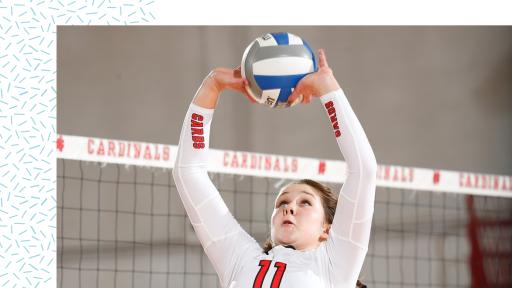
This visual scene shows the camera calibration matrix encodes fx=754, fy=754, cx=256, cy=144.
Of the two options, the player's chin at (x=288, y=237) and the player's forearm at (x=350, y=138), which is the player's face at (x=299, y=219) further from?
the player's forearm at (x=350, y=138)

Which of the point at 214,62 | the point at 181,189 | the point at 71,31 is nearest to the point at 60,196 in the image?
the point at 71,31

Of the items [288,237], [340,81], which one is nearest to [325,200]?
[288,237]

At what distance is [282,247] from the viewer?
2320mm

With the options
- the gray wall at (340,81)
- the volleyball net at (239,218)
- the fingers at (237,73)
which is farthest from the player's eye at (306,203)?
the gray wall at (340,81)

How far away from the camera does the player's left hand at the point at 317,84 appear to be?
2.17 metres

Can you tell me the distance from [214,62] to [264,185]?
107 centimetres

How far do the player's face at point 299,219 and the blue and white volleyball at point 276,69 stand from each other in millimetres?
315

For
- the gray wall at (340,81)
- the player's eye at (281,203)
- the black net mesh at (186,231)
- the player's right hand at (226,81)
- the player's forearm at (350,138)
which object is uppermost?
the gray wall at (340,81)

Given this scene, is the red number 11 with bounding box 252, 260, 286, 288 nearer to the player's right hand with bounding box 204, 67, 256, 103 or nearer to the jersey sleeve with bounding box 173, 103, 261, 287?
the jersey sleeve with bounding box 173, 103, 261, 287

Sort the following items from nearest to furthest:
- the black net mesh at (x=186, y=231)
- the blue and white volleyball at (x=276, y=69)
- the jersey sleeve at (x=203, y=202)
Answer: the blue and white volleyball at (x=276, y=69) < the jersey sleeve at (x=203, y=202) < the black net mesh at (x=186, y=231)

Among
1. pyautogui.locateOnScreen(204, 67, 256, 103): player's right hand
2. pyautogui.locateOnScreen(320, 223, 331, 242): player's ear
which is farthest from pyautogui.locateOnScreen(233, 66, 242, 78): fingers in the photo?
pyautogui.locateOnScreen(320, 223, 331, 242): player's ear

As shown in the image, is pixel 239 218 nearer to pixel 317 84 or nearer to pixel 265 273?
pixel 265 273

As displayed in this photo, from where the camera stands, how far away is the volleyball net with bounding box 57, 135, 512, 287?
475 centimetres

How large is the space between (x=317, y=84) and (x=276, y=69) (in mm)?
138
